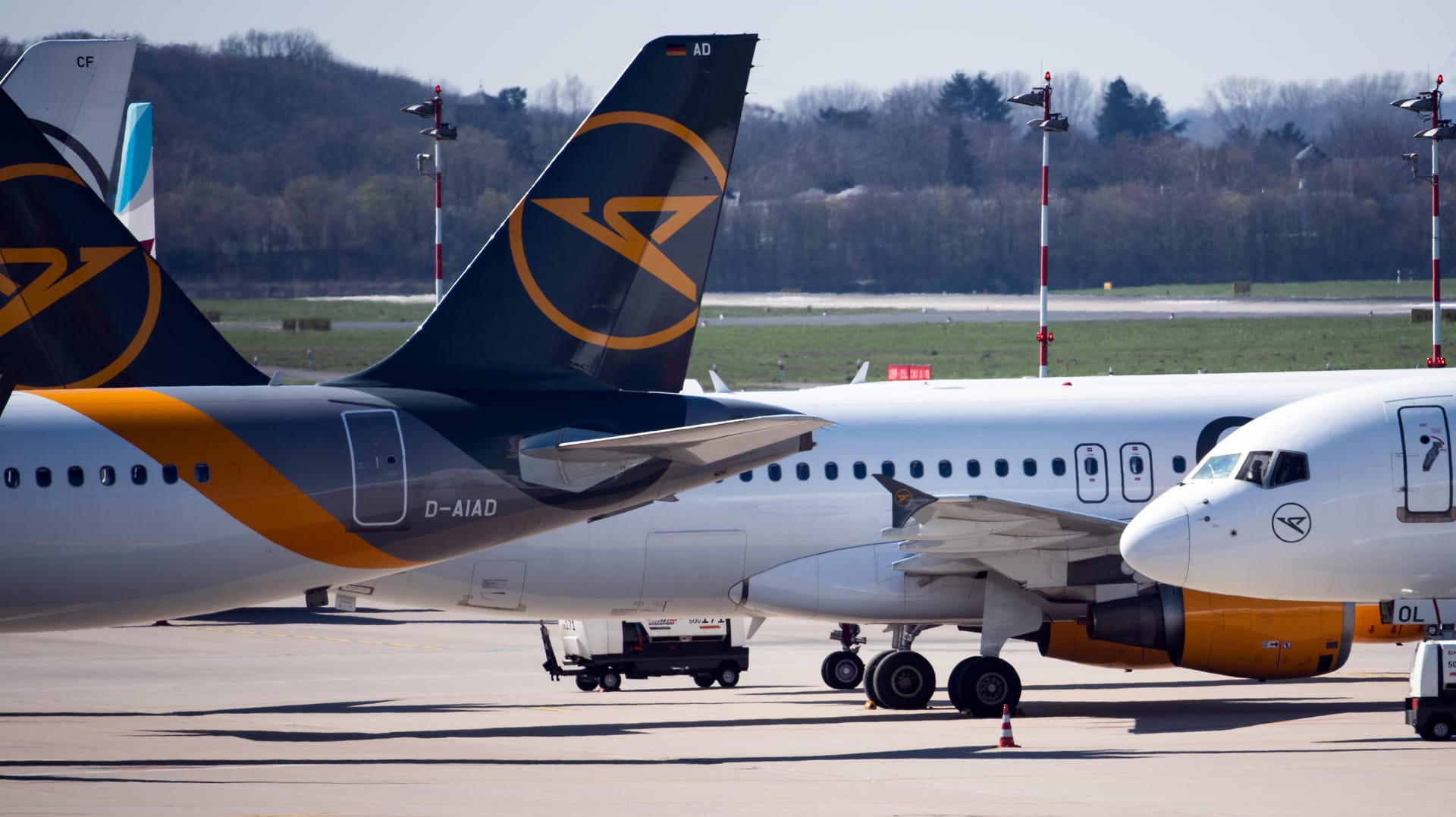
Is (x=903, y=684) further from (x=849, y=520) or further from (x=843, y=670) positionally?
(x=843, y=670)

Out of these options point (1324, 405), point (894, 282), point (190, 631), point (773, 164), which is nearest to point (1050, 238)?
point (894, 282)

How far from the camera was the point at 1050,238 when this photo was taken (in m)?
137

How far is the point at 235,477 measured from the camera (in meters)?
21.1

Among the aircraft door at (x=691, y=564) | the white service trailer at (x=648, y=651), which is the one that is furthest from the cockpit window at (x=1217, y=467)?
the white service trailer at (x=648, y=651)

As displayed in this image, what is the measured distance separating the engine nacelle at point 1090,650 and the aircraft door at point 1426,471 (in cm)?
423

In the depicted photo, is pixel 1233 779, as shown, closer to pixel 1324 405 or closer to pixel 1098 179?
pixel 1324 405

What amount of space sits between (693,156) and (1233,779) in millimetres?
9350

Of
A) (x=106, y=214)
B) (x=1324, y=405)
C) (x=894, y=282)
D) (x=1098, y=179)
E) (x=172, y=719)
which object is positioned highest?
(x=1098, y=179)

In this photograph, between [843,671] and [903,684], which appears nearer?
[903,684]

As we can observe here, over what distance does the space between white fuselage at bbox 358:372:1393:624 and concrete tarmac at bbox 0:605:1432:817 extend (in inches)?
66.3

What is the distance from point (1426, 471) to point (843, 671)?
420 inches

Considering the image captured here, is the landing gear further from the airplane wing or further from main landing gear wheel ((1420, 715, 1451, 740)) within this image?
main landing gear wheel ((1420, 715, 1451, 740))

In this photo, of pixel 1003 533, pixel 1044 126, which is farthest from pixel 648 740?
pixel 1044 126

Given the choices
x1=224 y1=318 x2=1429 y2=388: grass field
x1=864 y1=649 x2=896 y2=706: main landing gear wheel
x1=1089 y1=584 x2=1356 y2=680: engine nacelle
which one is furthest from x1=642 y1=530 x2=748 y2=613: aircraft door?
x1=224 y1=318 x2=1429 y2=388: grass field
